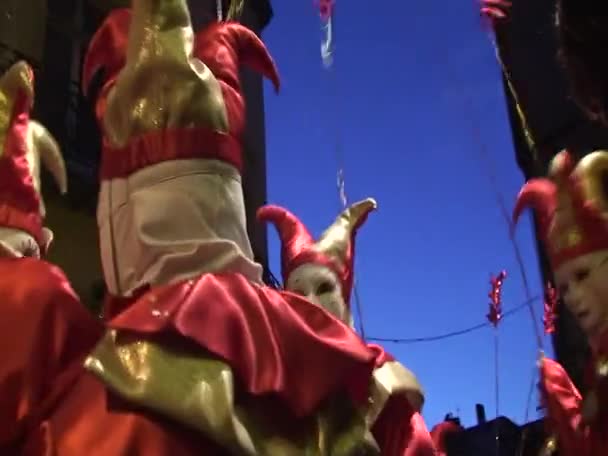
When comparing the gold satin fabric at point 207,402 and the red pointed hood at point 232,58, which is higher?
the red pointed hood at point 232,58

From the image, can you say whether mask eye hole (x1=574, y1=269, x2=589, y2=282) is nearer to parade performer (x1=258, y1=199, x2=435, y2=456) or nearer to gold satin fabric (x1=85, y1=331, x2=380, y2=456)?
parade performer (x1=258, y1=199, x2=435, y2=456)

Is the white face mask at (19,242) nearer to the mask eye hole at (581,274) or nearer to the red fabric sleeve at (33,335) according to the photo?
the red fabric sleeve at (33,335)

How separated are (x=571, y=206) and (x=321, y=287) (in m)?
0.58

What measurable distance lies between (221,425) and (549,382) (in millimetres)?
1231

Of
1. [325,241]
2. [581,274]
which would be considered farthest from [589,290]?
[325,241]

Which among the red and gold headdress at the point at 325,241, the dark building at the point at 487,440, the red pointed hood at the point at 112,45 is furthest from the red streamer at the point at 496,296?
the dark building at the point at 487,440

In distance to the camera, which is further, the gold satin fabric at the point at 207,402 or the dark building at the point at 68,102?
the dark building at the point at 68,102

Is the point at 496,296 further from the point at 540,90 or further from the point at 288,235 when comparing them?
the point at 540,90

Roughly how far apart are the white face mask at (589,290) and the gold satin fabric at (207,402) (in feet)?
2.86

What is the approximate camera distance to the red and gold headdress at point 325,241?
2.26m

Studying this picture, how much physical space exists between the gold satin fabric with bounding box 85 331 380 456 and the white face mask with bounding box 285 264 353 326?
92cm

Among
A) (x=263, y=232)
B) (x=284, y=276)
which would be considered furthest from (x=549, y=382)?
(x=263, y=232)

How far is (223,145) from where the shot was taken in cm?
138

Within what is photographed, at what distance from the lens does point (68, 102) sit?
4457 mm
